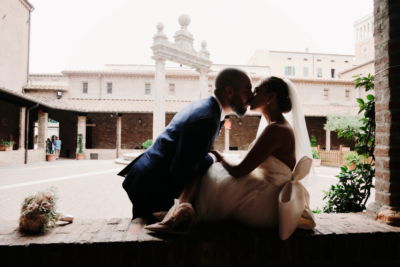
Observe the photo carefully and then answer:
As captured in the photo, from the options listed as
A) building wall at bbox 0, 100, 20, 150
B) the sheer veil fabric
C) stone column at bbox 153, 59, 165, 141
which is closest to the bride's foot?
the sheer veil fabric

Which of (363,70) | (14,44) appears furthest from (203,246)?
(363,70)

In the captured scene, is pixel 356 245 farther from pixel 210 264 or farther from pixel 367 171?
pixel 367 171

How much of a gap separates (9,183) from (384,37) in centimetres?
967

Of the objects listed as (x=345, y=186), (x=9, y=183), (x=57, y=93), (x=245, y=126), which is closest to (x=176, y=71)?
(x=245, y=126)

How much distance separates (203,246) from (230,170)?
494 millimetres

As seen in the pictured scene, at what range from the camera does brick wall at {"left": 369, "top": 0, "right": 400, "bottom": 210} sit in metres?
2.08

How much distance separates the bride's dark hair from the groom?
14 cm

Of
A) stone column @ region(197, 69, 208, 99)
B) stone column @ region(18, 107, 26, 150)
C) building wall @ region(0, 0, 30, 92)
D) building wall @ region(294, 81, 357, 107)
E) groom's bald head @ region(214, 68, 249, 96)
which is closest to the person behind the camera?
groom's bald head @ region(214, 68, 249, 96)

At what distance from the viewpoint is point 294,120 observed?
6.51ft

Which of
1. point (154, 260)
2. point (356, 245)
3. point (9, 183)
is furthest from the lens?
point (9, 183)

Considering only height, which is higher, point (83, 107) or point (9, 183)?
point (83, 107)

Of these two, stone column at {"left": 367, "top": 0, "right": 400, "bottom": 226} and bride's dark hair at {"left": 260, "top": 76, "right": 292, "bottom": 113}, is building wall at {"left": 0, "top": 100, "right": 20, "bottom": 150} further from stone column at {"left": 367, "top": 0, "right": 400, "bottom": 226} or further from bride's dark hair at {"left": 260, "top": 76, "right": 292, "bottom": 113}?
stone column at {"left": 367, "top": 0, "right": 400, "bottom": 226}

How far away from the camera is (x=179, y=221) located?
5.46ft

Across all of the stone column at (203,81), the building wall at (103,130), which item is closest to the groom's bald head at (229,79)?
the stone column at (203,81)
